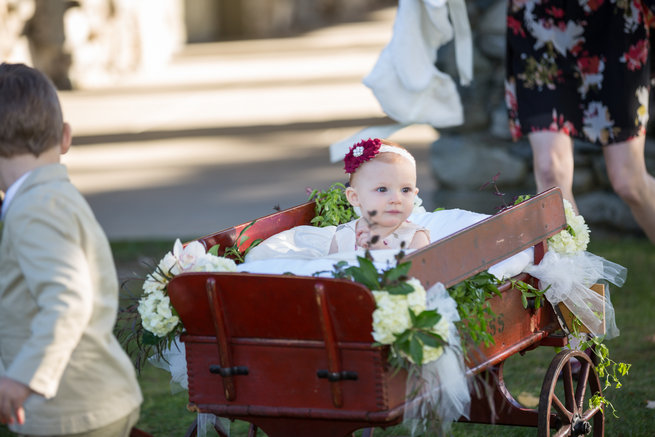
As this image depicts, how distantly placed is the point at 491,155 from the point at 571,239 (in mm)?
3342

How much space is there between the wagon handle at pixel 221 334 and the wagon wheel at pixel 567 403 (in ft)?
2.89

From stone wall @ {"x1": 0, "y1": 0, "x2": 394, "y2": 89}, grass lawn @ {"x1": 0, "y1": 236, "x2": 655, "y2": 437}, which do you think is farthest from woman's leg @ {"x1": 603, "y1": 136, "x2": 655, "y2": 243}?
stone wall @ {"x1": 0, "y1": 0, "x2": 394, "y2": 89}

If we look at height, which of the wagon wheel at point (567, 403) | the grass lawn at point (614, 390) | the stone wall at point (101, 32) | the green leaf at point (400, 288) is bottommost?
the stone wall at point (101, 32)

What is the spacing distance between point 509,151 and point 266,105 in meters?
6.86

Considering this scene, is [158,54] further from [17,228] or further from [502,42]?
[17,228]

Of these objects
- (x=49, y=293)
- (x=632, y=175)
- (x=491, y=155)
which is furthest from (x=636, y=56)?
(x=49, y=293)

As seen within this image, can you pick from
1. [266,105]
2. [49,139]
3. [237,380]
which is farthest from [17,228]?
[266,105]

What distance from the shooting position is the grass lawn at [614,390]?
3.69 m

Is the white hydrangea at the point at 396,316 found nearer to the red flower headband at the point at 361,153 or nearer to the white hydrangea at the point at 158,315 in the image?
the white hydrangea at the point at 158,315

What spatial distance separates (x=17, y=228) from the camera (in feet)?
7.41

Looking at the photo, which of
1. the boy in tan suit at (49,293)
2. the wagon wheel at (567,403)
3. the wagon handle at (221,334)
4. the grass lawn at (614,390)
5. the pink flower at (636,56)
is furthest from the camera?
the pink flower at (636,56)

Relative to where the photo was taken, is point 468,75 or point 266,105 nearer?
point 468,75

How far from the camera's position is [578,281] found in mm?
3139

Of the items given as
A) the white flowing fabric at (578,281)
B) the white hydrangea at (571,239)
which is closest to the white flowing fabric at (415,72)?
the white hydrangea at (571,239)
